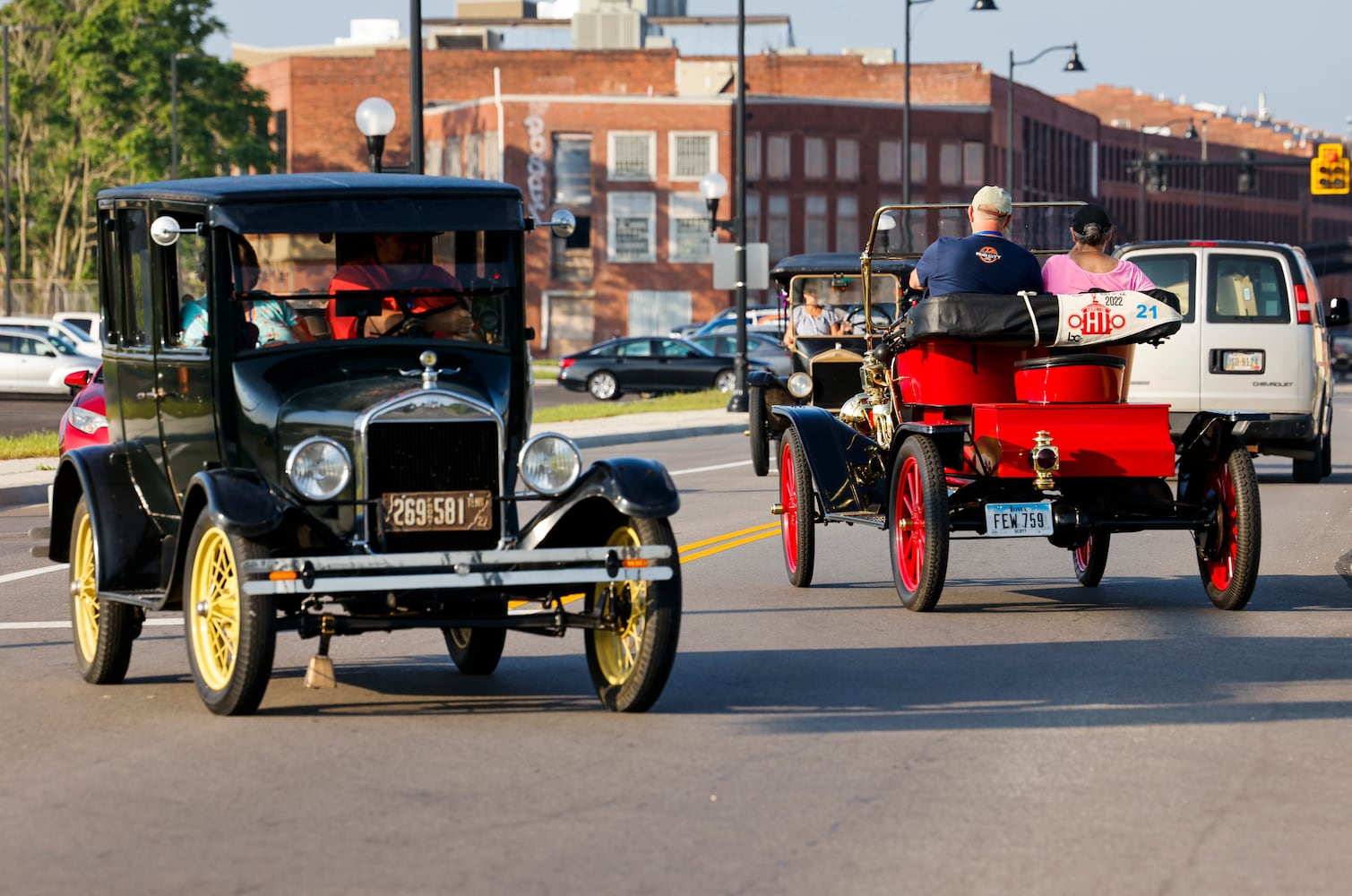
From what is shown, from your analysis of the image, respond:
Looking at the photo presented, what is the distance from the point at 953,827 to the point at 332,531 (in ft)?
9.13

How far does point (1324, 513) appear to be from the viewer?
699 inches

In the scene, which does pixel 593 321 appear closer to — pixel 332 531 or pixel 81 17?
pixel 81 17

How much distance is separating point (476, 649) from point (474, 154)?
8081 centimetres

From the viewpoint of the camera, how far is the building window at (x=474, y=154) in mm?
88562

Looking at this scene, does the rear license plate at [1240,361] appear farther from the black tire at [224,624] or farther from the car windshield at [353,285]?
the black tire at [224,624]

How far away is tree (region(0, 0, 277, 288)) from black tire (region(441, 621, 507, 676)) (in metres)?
62.1

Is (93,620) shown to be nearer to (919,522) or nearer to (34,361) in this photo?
(919,522)

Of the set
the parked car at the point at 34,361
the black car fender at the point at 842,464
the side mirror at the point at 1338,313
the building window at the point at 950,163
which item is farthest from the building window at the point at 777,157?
the black car fender at the point at 842,464

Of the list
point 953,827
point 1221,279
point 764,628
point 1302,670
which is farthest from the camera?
point 1221,279

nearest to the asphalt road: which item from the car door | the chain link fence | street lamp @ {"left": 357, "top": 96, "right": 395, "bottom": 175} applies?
the car door

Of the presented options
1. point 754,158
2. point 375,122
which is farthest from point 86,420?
point 754,158

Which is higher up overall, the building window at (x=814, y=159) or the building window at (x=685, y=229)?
the building window at (x=814, y=159)

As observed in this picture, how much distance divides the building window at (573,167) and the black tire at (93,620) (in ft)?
259

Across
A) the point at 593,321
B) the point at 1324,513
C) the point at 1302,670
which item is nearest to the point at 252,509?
the point at 1302,670
